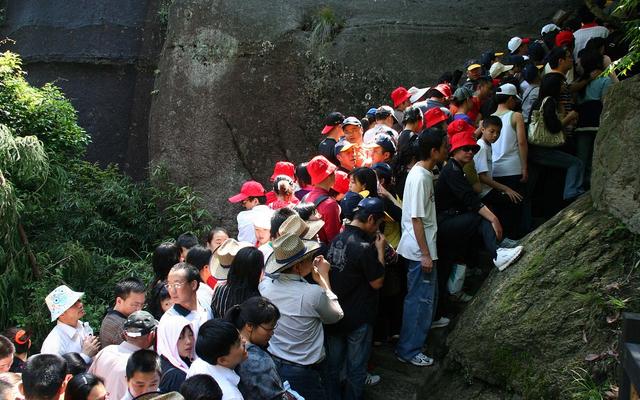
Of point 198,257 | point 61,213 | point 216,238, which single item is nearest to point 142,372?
point 198,257

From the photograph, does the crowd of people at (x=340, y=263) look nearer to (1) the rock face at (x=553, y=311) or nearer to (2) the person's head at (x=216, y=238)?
(2) the person's head at (x=216, y=238)

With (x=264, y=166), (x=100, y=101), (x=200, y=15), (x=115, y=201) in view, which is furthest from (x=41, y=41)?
(x=264, y=166)

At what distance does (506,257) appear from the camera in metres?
5.97

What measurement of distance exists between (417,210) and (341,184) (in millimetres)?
1053

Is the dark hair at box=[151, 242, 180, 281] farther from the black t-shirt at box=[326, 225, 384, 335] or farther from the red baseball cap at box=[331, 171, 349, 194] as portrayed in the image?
the red baseball cap at box=[331, 171, 349, 194]

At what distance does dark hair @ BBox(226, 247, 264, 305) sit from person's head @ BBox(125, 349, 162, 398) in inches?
34.6

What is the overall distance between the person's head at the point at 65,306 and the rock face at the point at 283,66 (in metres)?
5.64

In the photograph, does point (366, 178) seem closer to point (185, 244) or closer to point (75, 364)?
point (185, 244)

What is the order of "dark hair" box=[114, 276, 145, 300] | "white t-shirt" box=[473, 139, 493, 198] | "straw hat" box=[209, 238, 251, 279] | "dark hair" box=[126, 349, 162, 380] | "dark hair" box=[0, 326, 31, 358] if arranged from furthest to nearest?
"white t-shirt" box=[473, 139, 493, 198]
"straw hat" box=[209, 238, 251, 279]
"dark hair" box=[0, 326, 31, 358]
"dark hair" box=[114, 276, 145, 300]
"dark hair" box=[126, 349, 162, 380]

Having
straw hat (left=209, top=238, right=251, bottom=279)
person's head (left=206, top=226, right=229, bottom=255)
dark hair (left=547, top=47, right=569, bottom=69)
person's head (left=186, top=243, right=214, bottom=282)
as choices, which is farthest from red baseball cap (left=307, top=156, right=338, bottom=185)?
dark hair (left=547, top=47, right=569, bottom=69)

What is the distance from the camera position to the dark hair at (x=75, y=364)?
439cm

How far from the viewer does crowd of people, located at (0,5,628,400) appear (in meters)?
4.23

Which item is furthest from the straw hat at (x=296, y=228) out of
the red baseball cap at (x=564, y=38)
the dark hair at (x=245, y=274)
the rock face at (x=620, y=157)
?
the red baseball cap at (x=564, y=38)

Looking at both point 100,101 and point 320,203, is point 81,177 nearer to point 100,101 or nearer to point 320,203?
point 100,101
